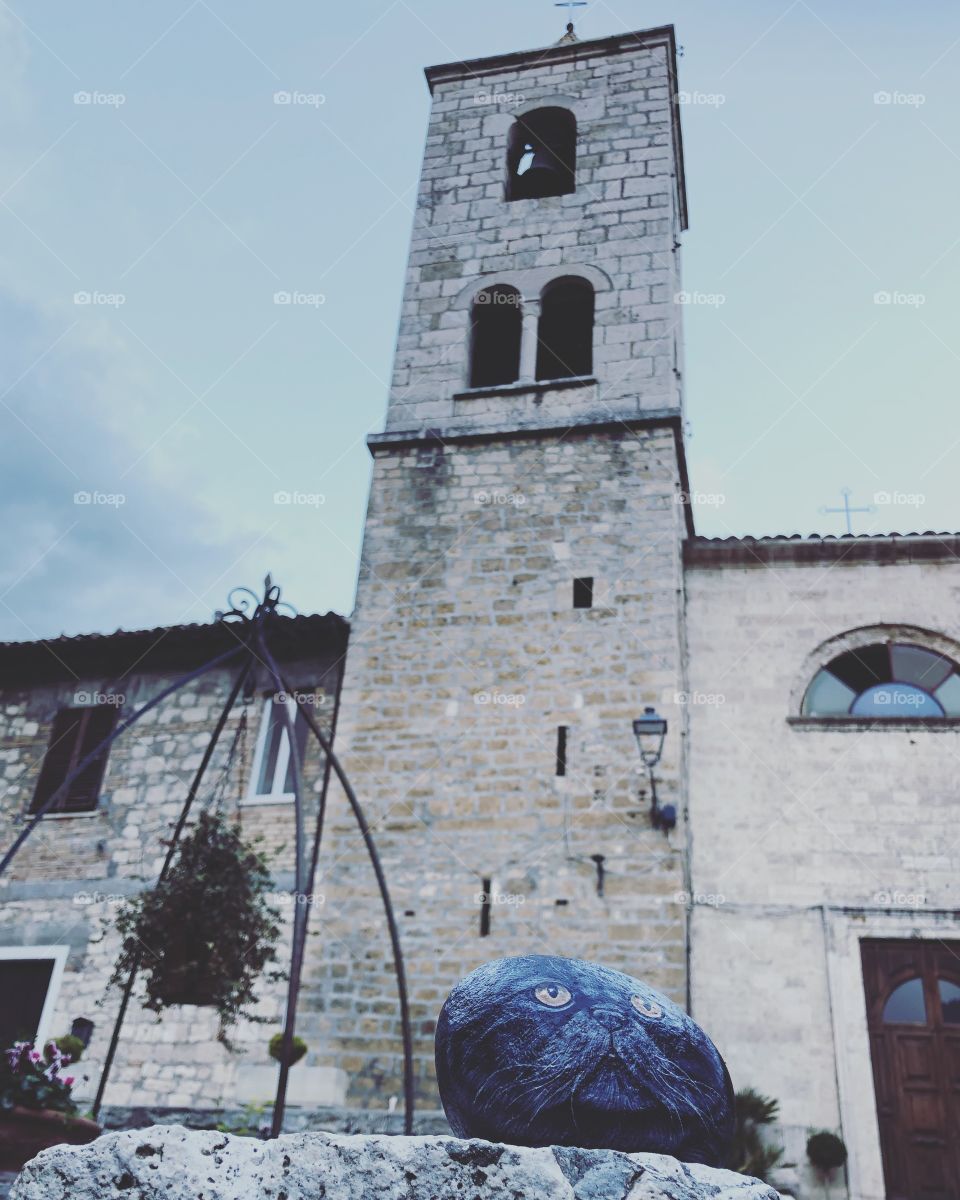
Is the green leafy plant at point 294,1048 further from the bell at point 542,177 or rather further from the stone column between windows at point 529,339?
A: the bell at point 542,177

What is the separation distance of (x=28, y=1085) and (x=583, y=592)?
20.5ft

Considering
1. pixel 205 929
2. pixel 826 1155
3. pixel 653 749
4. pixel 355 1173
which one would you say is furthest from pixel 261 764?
pixel 355 1173

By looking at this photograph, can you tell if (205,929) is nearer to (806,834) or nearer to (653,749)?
(653,749)

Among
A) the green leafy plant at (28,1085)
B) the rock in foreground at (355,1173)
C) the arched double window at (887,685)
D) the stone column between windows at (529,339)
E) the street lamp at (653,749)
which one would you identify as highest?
the stone column between windows at (529,339)

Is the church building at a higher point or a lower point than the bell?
lower

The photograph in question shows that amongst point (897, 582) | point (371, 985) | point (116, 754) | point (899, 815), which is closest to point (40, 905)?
point (116, 754)

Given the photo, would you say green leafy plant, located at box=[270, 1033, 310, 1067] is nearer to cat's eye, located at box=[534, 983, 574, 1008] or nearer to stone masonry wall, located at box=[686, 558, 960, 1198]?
stone masonry wall, located at box=[686, 558, 960, 1198]

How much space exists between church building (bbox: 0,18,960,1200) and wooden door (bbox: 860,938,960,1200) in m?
0.02

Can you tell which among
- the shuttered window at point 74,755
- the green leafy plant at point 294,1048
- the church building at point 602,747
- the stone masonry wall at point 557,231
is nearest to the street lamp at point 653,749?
the church building at point 602,747

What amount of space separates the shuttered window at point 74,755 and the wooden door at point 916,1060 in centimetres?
738

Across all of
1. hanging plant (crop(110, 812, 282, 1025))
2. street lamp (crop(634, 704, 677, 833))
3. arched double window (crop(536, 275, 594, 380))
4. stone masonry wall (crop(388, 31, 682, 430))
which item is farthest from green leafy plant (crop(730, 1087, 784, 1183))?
arched double window (crop(536, 275, 594, 380))

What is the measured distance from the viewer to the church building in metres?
8.66

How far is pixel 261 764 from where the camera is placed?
10.5m

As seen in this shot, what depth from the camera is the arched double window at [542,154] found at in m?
14.0
